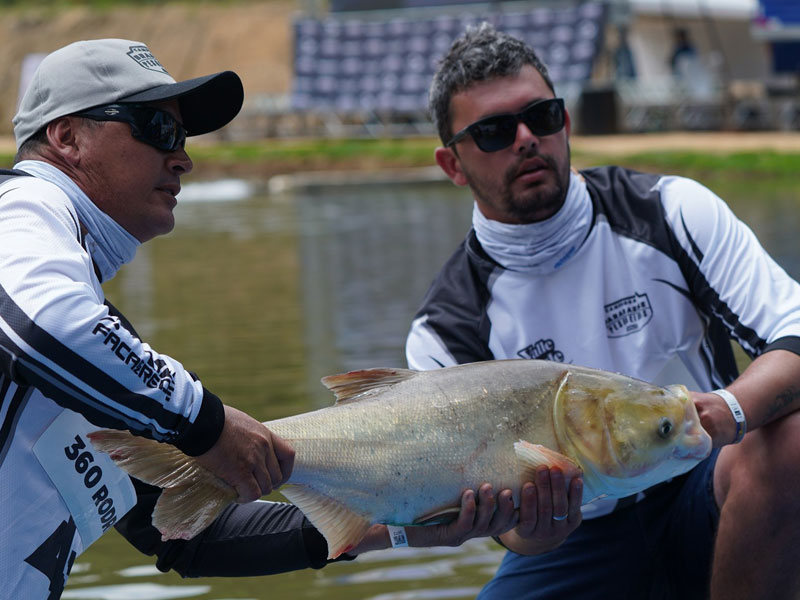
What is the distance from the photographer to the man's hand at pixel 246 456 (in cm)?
275

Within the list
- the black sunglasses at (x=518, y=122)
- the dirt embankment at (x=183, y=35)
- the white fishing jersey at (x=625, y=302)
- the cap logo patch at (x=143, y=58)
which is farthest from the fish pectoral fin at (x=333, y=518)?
the dirt embankment at (x=183, y=35)

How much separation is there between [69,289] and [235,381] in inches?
215

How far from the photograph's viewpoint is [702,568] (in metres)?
3.67

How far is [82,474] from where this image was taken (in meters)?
2.87

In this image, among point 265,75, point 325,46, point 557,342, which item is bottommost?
point 265,75

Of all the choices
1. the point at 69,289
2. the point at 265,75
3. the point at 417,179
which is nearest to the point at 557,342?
the point at 69,289

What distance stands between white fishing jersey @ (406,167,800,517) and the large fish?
0.66m

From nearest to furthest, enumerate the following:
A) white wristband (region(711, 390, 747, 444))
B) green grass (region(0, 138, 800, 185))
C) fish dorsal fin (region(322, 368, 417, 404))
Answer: fish dorsal fin (region(322, 368, 417, 404))
white wristband (region(711, 390, 747, 444))
green grass (region(0, 138, 800, 185))

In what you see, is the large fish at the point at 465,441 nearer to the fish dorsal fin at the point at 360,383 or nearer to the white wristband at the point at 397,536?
the fish dorsal fin at the point at 360,383

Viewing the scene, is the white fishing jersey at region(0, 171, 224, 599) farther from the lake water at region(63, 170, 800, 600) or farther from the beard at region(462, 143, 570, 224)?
the lake water at region(63, 170, 800, 600)

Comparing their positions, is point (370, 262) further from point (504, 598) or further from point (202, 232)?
point (504, 598)

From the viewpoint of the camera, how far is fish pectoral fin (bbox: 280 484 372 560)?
306cm

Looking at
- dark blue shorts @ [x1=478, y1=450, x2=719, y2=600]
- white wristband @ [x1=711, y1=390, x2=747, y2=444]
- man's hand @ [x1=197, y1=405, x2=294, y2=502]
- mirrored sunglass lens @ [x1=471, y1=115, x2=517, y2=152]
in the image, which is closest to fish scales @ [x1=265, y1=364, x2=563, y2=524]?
man's hand @ [x1=197, y1=405, x2=294, y2=502]

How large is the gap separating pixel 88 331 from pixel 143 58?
91cm
